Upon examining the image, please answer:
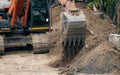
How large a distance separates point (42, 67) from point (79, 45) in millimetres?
1843

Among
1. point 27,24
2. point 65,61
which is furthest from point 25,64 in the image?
point 27,24

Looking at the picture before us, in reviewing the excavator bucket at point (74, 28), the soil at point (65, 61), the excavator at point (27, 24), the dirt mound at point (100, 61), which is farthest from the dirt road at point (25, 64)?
the excavator bucket at point (74, 28)

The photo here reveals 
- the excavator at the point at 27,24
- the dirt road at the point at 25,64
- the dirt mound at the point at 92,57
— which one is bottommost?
the dirt road at the point at 25,64

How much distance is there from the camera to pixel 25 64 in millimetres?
16500

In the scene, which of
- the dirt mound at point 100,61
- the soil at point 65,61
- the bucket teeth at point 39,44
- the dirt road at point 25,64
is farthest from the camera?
the bucket teeth at point 39,44

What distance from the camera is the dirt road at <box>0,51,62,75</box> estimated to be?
1498 cm

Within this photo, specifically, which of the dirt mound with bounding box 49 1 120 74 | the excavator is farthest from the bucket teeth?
the dirt mound with bounding box 49 1 120 74

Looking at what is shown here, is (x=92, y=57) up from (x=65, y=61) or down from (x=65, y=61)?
up

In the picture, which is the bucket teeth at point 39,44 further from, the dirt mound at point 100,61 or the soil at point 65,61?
the dirt mound at point 100,61

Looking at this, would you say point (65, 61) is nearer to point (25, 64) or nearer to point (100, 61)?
point (25, 64)

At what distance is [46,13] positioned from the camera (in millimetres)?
18094

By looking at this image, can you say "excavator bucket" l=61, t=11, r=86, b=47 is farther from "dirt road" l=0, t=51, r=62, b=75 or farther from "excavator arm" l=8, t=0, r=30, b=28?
"excavator arm" l=8, t=0, r=30, b=28

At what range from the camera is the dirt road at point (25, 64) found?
1498 centimetres

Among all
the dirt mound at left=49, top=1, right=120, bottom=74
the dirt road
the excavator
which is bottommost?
the dirt road
